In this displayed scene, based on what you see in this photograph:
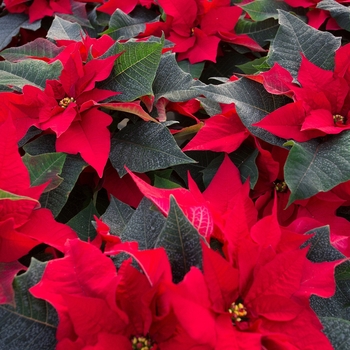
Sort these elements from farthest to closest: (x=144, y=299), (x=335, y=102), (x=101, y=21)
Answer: (x=101, y=21) < (x=335, y=102) < (x=144, y=299)

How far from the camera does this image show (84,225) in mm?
613

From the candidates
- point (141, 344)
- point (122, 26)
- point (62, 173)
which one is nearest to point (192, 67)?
point (122, 26)

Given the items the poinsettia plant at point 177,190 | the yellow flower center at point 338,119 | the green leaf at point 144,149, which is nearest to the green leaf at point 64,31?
the poinsettia plant at point 177,190

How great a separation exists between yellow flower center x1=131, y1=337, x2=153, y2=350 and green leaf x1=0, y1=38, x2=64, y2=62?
1.75ft

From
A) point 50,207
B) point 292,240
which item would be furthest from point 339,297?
point 50,207

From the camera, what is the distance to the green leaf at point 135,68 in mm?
664

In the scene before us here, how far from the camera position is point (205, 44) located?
92cm

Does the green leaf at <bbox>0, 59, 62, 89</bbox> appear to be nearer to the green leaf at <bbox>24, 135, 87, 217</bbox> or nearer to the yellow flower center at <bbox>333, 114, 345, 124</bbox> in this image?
the green leaf at <bbox>24, 135, 87, 217</bbox>

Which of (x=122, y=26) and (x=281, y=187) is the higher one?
(x=122, y=26)

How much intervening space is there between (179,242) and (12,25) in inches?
32.7

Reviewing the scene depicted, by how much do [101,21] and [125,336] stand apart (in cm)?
84

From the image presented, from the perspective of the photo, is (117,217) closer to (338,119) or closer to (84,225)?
(84,225)

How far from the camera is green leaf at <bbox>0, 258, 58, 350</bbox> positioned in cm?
44

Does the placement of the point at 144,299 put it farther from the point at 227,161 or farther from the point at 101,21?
the point at 101,21
